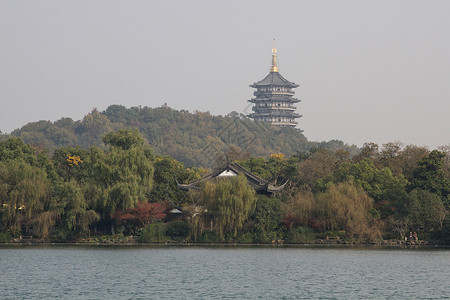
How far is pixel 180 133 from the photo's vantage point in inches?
4028

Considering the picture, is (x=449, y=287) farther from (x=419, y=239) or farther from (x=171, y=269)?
(x=419, y=239)

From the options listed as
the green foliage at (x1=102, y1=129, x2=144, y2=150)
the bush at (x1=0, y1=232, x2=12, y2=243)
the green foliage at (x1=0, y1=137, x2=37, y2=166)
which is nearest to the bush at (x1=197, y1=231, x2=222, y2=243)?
the green foliage at (x1=102, y1=129, x2=144, y2=150)

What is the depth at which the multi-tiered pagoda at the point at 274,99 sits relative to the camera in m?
109

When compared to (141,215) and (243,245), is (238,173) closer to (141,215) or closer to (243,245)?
(243,245)

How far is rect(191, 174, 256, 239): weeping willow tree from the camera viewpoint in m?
35.5

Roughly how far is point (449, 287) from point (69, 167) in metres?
28.0

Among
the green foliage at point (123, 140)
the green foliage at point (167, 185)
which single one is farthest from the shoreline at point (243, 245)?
the green foliage at point (123, 140)

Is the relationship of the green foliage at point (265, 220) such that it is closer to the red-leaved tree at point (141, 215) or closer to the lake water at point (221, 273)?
the lake water at point (221, 273)

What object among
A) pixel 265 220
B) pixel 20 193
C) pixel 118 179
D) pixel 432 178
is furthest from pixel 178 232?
pixel 432 178

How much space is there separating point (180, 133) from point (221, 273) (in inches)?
3092

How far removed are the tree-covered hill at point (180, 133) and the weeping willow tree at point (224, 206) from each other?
51.0 m

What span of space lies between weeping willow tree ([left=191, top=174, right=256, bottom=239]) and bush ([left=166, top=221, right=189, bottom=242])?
2.40 feet

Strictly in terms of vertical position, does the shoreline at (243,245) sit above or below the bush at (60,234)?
below

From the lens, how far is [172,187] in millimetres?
40812
